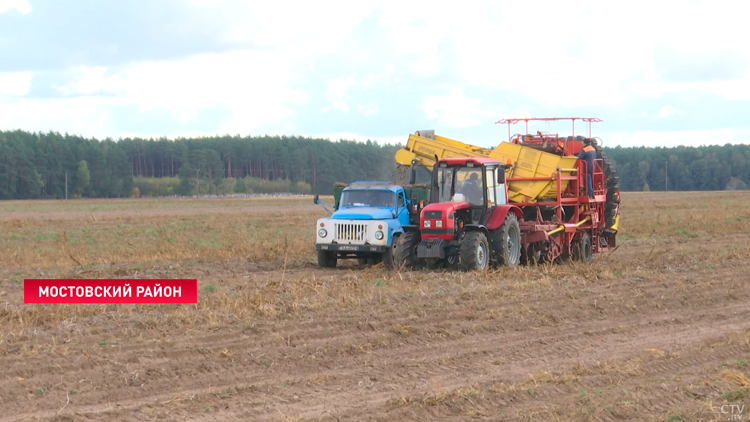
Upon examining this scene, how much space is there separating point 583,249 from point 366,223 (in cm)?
567

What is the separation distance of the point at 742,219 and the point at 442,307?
28.0m

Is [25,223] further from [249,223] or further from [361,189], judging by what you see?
[361,189]

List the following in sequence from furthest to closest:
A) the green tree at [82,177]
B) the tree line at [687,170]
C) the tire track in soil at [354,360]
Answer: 1. the tree line at [687,170]
2. the green tree at [82,177]
3. the tire track in soil at [354,360]

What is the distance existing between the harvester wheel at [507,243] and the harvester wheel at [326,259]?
344 cm

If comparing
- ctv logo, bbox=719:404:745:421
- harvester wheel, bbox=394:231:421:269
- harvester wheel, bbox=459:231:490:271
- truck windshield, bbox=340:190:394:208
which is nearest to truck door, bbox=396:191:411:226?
truck windshield, bbox=340:190:394:208

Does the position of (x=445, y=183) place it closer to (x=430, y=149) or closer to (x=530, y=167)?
(x=430, y=149)

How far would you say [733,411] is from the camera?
730 centimetres

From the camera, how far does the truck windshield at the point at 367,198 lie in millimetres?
18859

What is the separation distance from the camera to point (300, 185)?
110 meters

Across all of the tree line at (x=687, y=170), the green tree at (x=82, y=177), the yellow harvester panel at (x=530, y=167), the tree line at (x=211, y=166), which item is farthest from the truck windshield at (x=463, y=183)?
the tree line at (x=687, y=170)

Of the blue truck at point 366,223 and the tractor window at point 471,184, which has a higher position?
the tractor window at point 471,184

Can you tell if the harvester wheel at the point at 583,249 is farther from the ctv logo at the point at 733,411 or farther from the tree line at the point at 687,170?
the tree line at the point at 687,170

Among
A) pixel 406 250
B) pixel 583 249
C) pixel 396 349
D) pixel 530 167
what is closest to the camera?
pixel 396 349

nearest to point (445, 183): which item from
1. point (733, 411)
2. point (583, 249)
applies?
point (583, 249)
